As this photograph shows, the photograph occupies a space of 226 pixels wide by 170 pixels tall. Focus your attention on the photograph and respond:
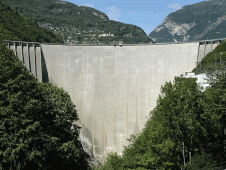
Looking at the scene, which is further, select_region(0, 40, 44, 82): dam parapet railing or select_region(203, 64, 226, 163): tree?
select_region(0, 40, 44, 82): dam parapet railing

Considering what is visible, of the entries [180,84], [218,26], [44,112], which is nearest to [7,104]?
[44,112]

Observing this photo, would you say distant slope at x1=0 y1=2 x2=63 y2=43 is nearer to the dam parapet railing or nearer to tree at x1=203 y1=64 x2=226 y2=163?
the dam parapet railing

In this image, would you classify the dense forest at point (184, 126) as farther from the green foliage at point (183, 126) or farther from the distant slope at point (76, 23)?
the distant slope at point (76, 23)

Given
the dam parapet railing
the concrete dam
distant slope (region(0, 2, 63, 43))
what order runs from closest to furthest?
the dam parapet railing, the concrete dam, distant slope (region(0, 2, 63, 43))

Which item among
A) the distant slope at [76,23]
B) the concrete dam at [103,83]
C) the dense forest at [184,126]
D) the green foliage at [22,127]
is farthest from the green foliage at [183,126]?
the distant slope at [76,23]

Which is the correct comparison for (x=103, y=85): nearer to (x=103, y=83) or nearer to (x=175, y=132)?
(x=103, y=83)

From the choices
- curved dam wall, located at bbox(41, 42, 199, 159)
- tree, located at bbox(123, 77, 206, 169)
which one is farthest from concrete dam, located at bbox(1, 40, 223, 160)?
tree, located at bbox(123, 77, 206, 169)
